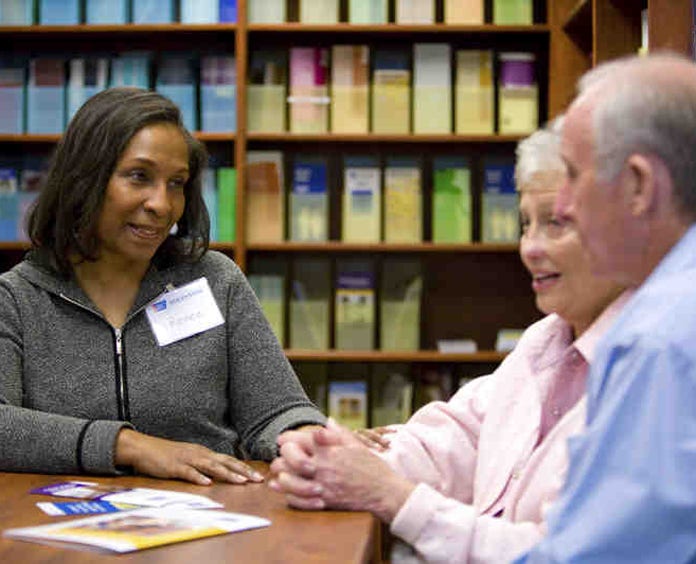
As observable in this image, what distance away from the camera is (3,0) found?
4.77 m

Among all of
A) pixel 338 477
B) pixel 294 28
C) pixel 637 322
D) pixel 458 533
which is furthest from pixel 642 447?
pixel 294 28

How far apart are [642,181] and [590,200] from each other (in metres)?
0.07

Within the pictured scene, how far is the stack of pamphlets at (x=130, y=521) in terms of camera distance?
143 cm

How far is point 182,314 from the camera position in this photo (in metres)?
2.25

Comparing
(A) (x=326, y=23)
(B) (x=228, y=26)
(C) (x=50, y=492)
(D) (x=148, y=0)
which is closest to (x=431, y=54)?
(A) (x=326, y=23)

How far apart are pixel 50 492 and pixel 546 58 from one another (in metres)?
3.61

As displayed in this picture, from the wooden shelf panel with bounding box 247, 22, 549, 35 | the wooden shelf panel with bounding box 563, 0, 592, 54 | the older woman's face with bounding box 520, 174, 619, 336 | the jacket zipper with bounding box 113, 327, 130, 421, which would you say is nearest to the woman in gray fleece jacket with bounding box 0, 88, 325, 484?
the jacket zipper with bounding box 113, 327, 130, 421

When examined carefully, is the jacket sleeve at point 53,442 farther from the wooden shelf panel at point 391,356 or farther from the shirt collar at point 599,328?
the wooden shelf panel at point 391,356

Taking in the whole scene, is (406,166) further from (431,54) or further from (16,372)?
(16,372)

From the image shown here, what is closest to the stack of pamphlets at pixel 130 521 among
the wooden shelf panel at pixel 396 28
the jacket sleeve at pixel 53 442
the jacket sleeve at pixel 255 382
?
the jacket sleeve at pixel 53 442

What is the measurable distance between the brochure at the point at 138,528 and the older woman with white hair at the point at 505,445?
0.45ft

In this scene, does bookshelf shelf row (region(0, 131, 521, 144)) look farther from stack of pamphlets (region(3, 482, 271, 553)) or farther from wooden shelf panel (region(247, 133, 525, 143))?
stack of pamphlets (region(3, 482, 271, 553))

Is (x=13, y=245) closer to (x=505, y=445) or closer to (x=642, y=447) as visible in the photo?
(x=505, y=445)

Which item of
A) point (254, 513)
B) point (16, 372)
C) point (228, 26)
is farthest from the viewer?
point (228, 26)
